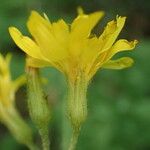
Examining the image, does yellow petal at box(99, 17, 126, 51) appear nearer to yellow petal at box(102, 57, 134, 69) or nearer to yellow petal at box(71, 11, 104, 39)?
yellow petal at box(71, 11, 104, 39)

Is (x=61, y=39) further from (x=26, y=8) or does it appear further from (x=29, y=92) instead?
(x=26, y=8)

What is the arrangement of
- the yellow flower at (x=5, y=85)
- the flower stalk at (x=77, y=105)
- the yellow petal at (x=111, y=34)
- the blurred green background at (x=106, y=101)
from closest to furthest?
the yellow petal at (x=111, y=34) < the flower stalk at (x=77, y=105) < the yellow flower at (x=5, y=85) < the blurred green background at (x=106, y=101)

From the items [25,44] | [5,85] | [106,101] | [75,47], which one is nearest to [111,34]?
[75,47]

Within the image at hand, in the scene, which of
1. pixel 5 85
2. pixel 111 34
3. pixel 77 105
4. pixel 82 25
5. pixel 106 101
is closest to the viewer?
pixel 82 25

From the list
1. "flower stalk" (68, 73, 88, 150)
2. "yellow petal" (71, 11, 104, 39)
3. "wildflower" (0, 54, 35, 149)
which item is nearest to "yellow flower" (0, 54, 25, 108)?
"wildflower" (0, 54, 35, 149)

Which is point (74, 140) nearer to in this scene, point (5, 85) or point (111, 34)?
point (111, 34)

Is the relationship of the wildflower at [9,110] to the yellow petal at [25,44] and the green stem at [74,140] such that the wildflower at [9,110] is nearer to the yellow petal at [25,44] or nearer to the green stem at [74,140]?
the green stem at [74,140]

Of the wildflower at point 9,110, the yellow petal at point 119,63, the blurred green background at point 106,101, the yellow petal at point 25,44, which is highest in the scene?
the yellow petal at point 25,44

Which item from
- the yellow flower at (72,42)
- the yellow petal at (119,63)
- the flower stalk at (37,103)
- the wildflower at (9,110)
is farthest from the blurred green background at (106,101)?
the yellow flower at (72,42)

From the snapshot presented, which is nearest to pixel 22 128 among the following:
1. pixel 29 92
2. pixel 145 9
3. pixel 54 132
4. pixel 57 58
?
pixel 29 92
